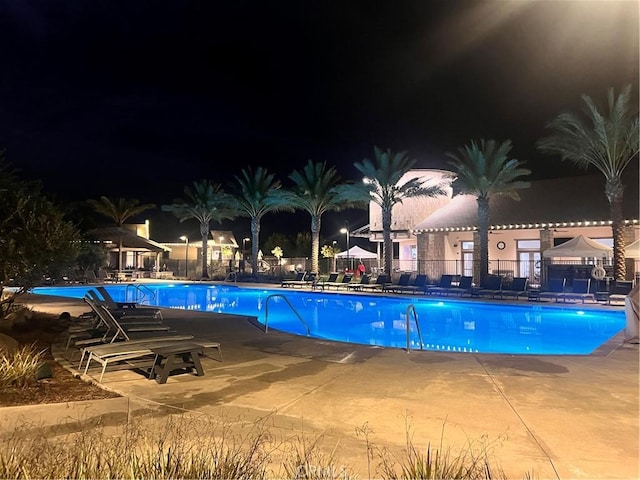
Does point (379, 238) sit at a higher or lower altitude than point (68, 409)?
higher

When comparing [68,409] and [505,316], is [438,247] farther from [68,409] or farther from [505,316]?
[68,409]

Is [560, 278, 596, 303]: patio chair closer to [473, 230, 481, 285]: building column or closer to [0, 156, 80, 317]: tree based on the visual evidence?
[473, 230, 481, 285]: building column

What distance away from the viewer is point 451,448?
3992 millimetres

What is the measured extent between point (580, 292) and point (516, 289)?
2.34m

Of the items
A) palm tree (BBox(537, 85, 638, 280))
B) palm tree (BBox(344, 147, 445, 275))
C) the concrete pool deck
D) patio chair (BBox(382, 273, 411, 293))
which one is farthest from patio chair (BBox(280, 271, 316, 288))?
the concrete pool deck

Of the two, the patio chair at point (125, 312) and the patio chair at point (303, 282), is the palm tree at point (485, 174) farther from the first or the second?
the patio chair at point (125, 312)

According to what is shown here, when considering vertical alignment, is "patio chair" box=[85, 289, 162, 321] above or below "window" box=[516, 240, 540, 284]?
below

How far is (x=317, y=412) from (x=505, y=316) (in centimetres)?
1302

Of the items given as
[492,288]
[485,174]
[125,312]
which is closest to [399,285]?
[492,288]

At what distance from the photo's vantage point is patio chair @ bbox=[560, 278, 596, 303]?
17936 millimetres

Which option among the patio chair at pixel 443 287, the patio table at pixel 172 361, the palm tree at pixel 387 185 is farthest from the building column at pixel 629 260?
the patio table at pixel 172 361

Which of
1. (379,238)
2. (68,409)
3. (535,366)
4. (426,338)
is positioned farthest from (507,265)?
(68,409)

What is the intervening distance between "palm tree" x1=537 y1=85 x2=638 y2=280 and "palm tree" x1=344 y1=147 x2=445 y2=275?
26.5ft

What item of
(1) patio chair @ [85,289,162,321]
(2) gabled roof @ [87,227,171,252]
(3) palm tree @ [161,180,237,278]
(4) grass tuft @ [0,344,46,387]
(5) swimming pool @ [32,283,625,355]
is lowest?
(5) swimming pool @ [32,283,625,355]
